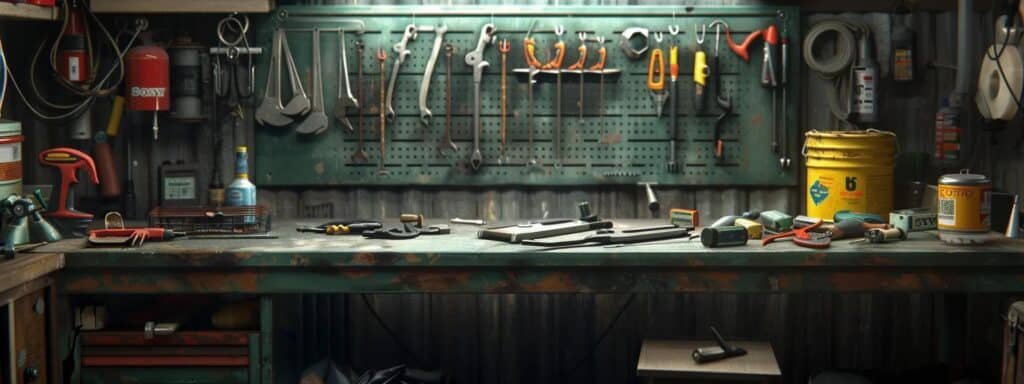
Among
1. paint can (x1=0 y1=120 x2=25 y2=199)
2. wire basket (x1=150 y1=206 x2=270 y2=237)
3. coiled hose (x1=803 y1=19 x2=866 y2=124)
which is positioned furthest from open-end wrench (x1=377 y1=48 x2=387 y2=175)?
coiled hose (x1=803 y1=19 x2=866 y2=124)

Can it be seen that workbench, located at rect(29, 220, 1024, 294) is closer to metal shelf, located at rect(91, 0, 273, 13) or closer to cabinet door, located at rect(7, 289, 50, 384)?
cabinet door, located at rect(7, 289, 50, 384)

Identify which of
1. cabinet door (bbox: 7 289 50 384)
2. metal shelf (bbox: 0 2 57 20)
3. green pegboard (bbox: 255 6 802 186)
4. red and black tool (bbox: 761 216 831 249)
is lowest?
cabinet door (bbox: 7 289 50 384)

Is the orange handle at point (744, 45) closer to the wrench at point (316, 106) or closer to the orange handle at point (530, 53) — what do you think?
the orange handle at point (530, 53)

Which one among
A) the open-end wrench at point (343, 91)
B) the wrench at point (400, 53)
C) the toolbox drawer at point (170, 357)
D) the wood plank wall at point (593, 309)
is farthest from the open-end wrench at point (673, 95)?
the toolbox drawer at point (170, 357)

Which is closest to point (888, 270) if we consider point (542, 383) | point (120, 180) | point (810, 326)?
point (810, 326)

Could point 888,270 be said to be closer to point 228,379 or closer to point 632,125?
point 632,125

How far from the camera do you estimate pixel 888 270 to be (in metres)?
3.41

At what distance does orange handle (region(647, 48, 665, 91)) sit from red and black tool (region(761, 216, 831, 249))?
77 centimetres

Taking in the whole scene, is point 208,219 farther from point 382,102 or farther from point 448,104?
point 448,104

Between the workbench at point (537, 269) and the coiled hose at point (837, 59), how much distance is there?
33.4 inches

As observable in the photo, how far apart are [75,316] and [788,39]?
8.24 ft

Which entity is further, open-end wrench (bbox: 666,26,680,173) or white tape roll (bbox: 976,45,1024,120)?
open-end wrench (bbox: 666,26,680,173)

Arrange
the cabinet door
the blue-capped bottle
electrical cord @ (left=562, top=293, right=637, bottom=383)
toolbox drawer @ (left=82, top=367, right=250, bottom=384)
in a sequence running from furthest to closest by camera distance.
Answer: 1. electrical cord @ (left=562, top=293, right=637, bottom=383)
2. the blue-capped bottle
3. toolbox drawer @ (left=82, top=367, right=250, bottom=384)
4. the cabinet door

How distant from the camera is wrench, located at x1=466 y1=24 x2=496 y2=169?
13.8 ft
